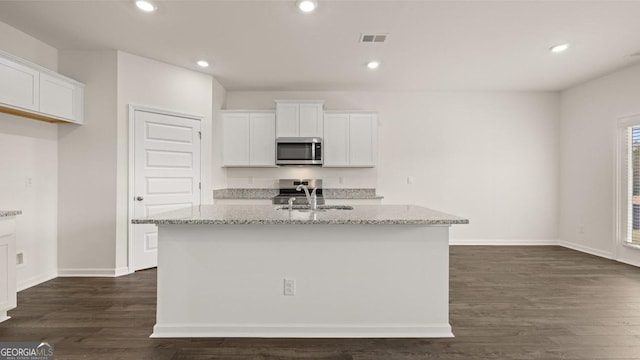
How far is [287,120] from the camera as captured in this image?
486 centimetres

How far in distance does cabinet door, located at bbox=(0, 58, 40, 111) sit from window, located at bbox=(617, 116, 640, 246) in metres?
7.20

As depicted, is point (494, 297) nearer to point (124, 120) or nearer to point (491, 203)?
point (491, 203)

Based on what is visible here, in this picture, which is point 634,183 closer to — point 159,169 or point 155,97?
point 159,169

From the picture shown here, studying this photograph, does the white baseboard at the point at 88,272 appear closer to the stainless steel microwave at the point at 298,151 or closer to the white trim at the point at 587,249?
the stainless steel microwave at the point at 298,151

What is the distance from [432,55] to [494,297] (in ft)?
9.29

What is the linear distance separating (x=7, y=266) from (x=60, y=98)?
181 centimetres

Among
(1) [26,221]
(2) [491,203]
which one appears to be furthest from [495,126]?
(1) [26,221]

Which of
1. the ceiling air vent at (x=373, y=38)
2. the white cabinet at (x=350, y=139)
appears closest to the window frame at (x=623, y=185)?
the white cabinet at (x=350, y=139)

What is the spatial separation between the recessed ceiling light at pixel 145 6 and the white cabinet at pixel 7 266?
2117 mm

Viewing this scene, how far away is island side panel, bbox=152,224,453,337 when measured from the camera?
2.25 meters

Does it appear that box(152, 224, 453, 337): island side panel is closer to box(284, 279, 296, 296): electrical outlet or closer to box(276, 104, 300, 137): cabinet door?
box(284, 279, 296, 296): electrical outlet

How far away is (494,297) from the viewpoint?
298cm

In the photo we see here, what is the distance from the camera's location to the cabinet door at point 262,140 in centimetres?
493

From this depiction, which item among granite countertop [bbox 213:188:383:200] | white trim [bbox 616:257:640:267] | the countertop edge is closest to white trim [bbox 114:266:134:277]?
granite countertop [bbox 213:188:383:200]
